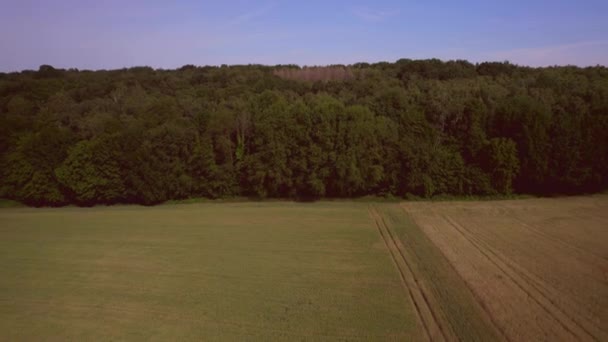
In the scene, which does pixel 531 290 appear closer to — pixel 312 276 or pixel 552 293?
pixel 552 293

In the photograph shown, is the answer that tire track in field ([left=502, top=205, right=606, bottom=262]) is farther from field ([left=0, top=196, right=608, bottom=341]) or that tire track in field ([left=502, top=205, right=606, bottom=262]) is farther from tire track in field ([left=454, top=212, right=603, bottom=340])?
tire track in field ([left=454, top=212, right=603, bottom=340])

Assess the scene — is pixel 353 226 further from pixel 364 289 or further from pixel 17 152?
pixel 17 152

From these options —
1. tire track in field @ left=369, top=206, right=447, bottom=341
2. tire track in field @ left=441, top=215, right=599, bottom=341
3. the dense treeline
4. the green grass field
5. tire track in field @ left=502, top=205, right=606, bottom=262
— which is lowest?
the green grass field

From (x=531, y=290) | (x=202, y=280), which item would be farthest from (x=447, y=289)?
(x=202, y=280)

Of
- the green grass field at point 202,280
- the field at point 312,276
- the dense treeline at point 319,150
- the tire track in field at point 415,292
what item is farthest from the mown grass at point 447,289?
the dense treeline at point 319,150

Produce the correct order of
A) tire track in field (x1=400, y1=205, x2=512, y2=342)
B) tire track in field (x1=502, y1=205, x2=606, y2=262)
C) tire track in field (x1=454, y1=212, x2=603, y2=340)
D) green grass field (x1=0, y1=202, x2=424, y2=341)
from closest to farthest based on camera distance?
tire track in field (x1=400, y1=205, x2=512, y2=342) → tire track in field (x1=454, y1=212, x2=603, y2=340) → green grass field (x1=0, y1=202, x2=424, y2=341) → tire track in field (x1=502, y1=205, x2=606, y2=262)

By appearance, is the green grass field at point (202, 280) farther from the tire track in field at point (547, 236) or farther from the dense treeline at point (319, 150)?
the tire track in field at point (547, 236)

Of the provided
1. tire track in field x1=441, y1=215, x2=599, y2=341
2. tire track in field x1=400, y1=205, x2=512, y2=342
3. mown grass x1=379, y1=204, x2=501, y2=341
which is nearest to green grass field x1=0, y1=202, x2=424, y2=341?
mown grass x1=379, y1=204, x2=501, y2=341
